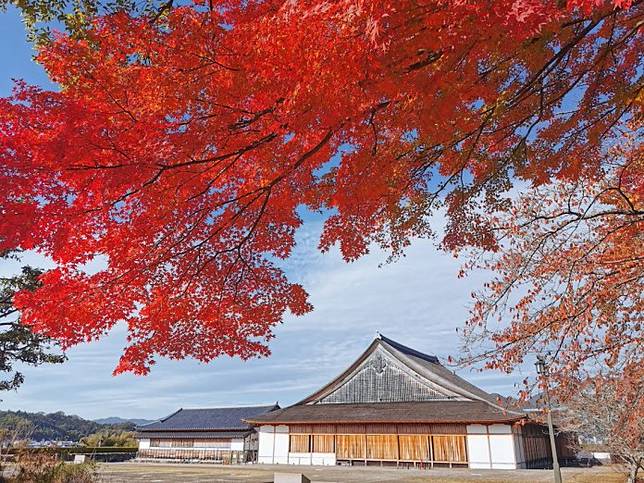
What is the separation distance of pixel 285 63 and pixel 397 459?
2669 cm

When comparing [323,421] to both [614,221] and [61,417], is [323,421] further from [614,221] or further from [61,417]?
[61,417]

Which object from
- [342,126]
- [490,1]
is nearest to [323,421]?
[342,126]

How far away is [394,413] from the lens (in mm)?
26609

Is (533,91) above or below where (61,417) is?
above

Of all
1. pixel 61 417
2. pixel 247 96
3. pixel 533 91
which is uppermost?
pixel 533 91

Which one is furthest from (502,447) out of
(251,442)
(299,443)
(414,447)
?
(251,442)

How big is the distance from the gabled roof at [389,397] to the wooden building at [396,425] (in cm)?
6

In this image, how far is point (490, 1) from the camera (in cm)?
328

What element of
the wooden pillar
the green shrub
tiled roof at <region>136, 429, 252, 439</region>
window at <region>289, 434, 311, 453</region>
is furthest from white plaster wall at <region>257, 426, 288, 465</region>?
the green shrub

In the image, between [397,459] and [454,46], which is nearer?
[454,46]

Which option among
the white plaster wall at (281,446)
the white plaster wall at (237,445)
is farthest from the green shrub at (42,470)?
the white plaster wall at (237,445)

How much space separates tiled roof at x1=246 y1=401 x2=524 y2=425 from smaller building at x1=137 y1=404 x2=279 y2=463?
260 inches

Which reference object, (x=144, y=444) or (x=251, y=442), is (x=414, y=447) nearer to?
(x=251, y=442)

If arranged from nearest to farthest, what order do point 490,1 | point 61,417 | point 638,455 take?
point 490,1, point 638,455, point 61,417
